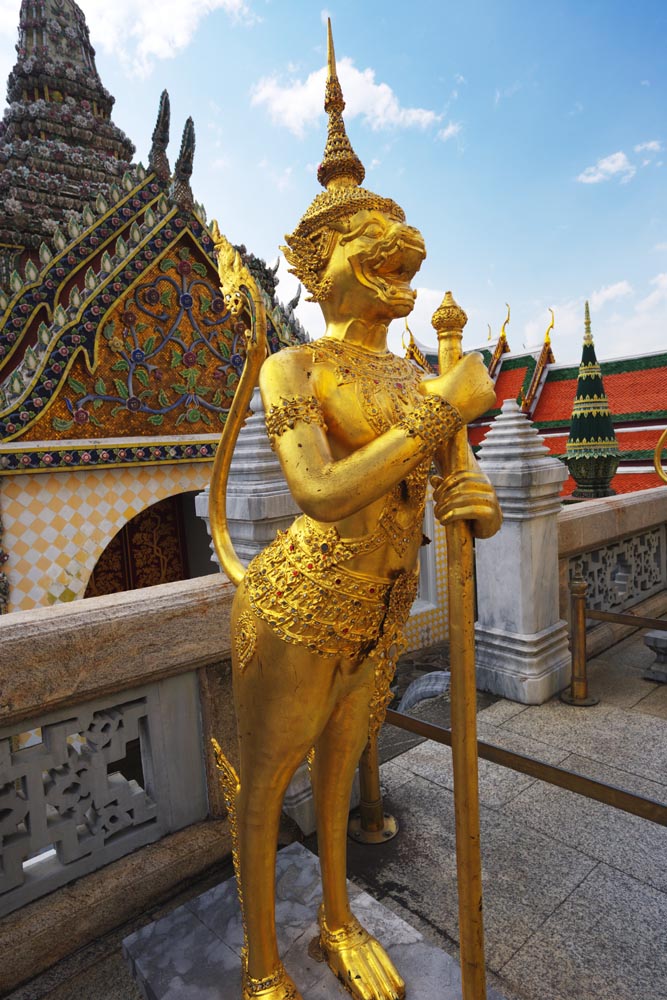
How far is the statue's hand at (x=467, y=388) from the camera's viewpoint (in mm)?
1297

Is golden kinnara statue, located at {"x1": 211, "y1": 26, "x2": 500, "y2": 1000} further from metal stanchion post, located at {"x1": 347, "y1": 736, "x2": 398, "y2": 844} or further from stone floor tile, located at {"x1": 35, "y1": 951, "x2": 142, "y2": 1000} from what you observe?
metal stanchion post, located at {"x1": 347, "y1": 736, "x2": 398, "y2": 844}

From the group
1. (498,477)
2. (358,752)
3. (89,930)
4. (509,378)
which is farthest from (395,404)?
(509,378)

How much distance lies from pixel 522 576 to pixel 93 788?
9.25ft

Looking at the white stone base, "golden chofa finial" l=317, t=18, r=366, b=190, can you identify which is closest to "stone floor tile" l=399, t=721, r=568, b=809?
the white stone base

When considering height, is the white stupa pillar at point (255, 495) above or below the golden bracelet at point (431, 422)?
below

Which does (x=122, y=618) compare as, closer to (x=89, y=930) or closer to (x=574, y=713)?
(x=89, y=930)

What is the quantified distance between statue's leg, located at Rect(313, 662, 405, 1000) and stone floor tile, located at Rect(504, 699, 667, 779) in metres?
2.01

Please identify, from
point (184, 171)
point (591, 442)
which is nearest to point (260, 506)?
point (184, 171)

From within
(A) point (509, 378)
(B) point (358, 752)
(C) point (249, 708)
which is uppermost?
(A) point (509, 378)

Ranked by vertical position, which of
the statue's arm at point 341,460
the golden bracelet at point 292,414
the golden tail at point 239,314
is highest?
the golden tail at point 239,314

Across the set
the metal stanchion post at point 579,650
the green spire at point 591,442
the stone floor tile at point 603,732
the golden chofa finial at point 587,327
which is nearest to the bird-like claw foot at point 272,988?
the stone floor tile at point 603,732

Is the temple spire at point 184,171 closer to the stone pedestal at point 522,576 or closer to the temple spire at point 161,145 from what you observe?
the temple spire at point 161,145

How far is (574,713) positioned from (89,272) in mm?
5416

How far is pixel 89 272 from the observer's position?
539cm
